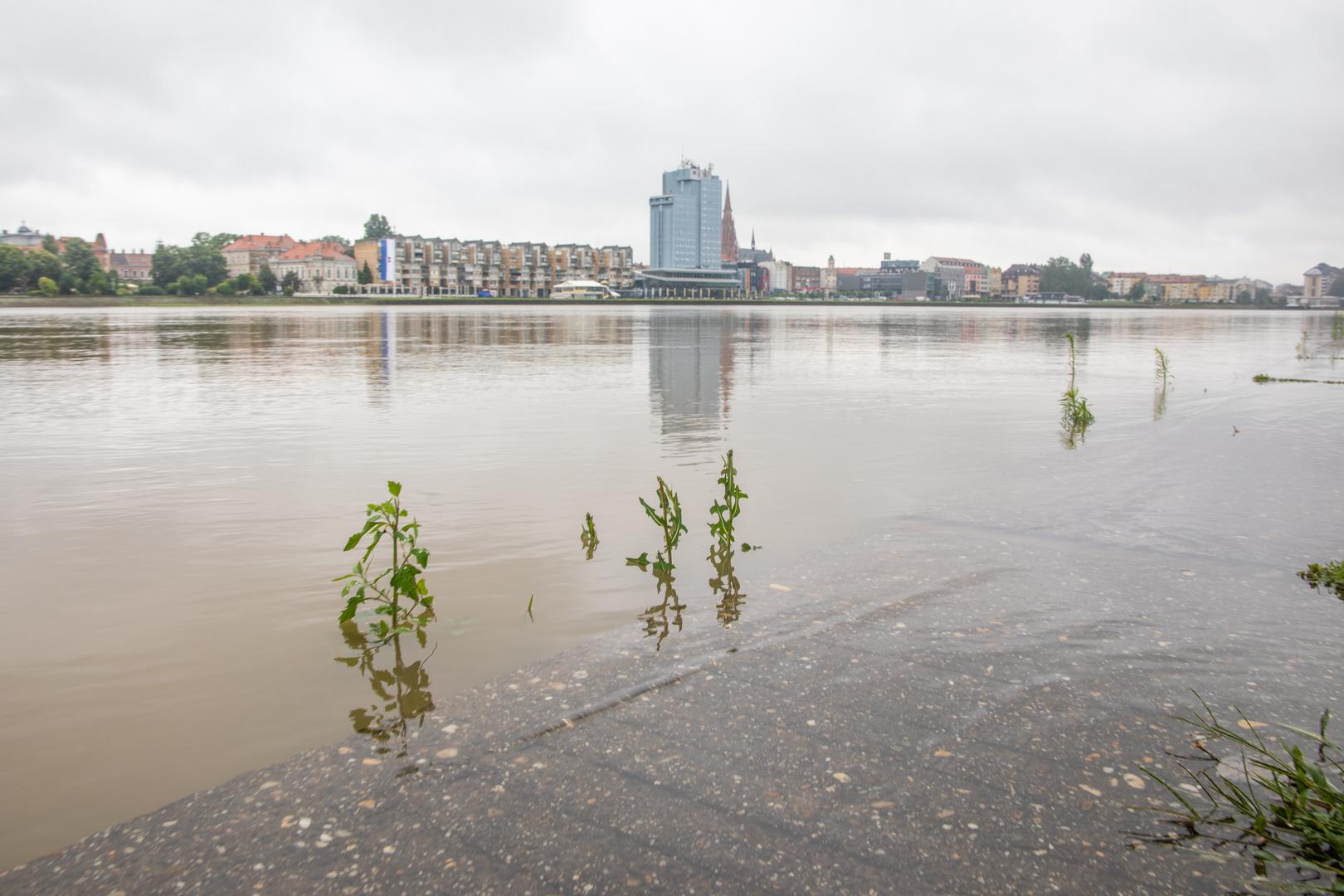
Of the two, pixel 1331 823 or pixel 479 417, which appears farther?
pixel 479 417

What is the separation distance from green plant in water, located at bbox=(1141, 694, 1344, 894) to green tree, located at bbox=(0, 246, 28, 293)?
181 metres

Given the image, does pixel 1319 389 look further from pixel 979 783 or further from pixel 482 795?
pixel 482 795

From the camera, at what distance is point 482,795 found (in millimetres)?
5305

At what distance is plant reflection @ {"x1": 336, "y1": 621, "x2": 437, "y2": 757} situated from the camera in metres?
6.17

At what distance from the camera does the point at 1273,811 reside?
478 cm

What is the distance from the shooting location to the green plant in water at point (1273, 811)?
14.5 feet

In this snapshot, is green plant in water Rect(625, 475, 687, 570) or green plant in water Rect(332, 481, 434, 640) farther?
green plant in water Rect(625, 475, 687, 570)

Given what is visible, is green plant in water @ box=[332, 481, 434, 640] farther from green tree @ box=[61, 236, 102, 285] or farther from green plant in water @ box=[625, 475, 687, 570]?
green tree @ box=[61, 236, 102, 285]

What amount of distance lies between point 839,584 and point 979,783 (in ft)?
12.7

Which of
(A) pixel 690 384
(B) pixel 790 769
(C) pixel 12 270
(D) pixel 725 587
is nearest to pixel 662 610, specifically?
(D) pixel 725 587

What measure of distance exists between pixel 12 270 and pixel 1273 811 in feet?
602

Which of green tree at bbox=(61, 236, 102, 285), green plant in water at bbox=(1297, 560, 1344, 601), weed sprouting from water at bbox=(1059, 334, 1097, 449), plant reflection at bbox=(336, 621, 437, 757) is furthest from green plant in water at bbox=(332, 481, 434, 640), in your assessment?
green tree at bbox=(61, 236, 102, 285)

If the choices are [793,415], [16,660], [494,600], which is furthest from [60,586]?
[793,415]

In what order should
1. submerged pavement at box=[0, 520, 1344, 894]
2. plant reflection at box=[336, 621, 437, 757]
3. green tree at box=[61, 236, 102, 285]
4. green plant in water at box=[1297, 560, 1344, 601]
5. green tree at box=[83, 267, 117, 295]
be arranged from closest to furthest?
submerged pavement at box=[0, 520, 1344, 894], plant reflection at box=[336, 621, 437, 757], green plant in water at box=[1297, 560, 1344, 601], green tree at box=[83, 267, 117, 295], green tree at box=[61, 236, 102, 285]
